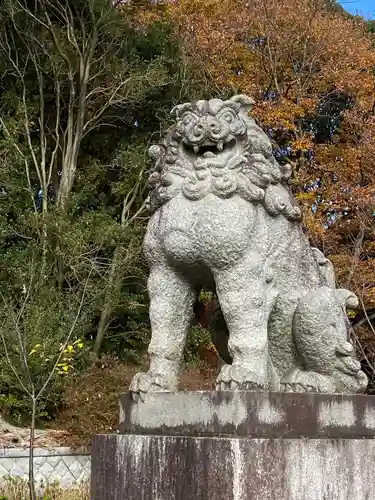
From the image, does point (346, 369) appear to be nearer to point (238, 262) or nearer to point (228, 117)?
point (238, 262)

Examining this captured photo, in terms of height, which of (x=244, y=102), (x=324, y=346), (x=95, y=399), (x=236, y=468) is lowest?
(x=236, y=468)

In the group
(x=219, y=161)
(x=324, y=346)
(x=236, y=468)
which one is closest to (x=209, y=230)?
(x=219, y=161)

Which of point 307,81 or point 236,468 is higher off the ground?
point 307,81

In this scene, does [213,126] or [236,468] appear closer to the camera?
[236,468]

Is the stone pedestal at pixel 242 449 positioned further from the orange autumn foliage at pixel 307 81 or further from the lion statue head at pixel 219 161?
the orange autumn foliage at pixel 307 81

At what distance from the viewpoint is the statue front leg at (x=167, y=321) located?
3.77m

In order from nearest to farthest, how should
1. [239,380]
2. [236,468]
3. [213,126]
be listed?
[236,468], [239,380], [213,126]

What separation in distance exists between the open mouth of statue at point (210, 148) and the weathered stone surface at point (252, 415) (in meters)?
1.22

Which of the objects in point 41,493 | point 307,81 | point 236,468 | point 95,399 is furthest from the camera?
point 307,81

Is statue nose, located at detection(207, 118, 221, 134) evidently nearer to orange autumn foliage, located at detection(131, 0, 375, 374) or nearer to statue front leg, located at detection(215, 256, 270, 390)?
statue front leg, located at detection(215, 256, 270, 390)

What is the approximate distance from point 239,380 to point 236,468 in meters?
0.45

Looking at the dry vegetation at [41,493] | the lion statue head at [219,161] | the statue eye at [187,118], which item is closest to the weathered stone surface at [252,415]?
the lion statue head at [219,161]

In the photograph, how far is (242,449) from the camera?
3.15m

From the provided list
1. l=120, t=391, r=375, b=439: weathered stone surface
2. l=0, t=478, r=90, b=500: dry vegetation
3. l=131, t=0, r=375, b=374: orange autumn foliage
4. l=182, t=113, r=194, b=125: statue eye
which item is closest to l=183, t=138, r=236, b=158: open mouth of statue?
l=182, t=113, r=194, b=125: statue eye
